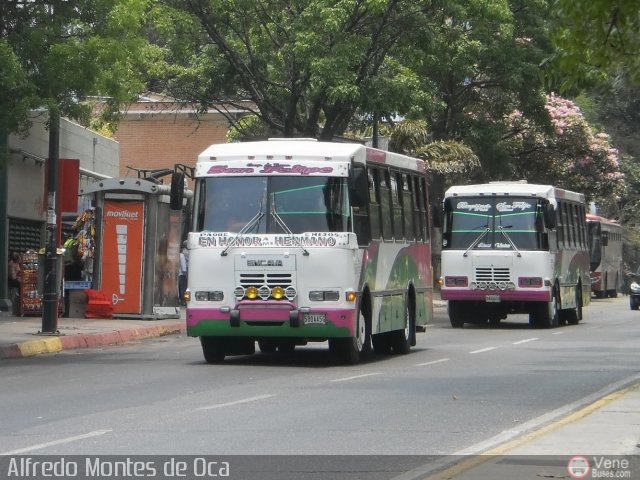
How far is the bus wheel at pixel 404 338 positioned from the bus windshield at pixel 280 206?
3.92 metres

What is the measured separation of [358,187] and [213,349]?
11.3ft

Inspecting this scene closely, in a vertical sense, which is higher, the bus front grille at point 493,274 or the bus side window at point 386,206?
the bus side window at point 386,206

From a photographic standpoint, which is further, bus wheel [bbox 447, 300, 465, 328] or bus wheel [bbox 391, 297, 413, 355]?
bus wheel [bbox 447, 300, 465, 328]

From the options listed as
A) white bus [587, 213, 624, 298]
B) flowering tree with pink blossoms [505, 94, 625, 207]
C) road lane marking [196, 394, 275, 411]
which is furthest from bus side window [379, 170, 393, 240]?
white bus [587, 213, 624, 298]

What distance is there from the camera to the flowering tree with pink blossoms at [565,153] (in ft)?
168

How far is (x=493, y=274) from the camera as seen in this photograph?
98.4 feet

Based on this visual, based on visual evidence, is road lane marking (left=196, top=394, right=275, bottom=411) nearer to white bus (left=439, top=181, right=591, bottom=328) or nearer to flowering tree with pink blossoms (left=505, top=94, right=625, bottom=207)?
white bus (left=439, top=181, right=591, bottom=328)

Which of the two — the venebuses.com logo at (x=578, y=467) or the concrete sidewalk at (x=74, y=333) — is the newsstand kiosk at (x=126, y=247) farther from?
the venebuses.com logo at (x=578, y=467)

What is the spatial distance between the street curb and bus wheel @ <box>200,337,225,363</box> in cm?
366

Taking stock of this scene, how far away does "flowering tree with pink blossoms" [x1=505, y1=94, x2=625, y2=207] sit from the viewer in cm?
5134

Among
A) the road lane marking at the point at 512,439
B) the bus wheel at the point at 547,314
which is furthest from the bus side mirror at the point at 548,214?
the road lane marking at the point at 512,439

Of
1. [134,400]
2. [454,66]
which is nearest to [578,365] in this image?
[134,400]

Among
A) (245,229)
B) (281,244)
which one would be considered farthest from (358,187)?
(245,229)

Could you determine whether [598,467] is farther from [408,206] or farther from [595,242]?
[595,242]
